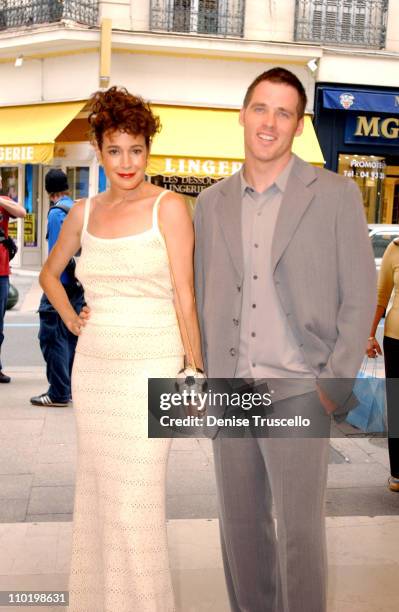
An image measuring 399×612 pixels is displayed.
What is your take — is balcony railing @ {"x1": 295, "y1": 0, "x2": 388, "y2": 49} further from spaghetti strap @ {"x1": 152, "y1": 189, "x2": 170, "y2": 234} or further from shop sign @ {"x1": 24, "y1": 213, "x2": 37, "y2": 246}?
spaghetti strap @ {"x1": 152, "y1": 189, "x2": 170, "y2": 234}

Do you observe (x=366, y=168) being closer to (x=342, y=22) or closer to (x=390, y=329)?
(x=342, y=22)

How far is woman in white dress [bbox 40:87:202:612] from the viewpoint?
294 cm

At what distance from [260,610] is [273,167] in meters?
1.55

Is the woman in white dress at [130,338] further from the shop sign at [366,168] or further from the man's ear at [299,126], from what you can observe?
the shop sign at [366,168]

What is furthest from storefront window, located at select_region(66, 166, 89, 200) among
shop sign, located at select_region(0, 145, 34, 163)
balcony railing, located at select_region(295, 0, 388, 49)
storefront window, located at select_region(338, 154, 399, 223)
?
storefront window, located at select_region(338, 154, 399, 223)

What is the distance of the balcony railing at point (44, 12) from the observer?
56.7 feet

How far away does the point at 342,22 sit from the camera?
1791 centimetres

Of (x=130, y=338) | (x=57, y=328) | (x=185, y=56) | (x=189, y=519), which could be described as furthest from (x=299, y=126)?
(x=185, y=56)

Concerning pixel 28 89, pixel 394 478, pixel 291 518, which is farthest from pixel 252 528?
pixel 28 89

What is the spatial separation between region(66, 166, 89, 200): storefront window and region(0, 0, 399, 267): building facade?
1.79m

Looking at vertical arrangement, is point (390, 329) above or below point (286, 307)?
below

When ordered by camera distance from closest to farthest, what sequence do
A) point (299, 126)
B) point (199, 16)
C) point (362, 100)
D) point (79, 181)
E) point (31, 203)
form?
point (299, 126), point (199, 16), point (362, 100), point (79, 181), point (31, 203)

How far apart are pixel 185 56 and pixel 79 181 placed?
4.20m

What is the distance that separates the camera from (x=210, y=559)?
154 inches
